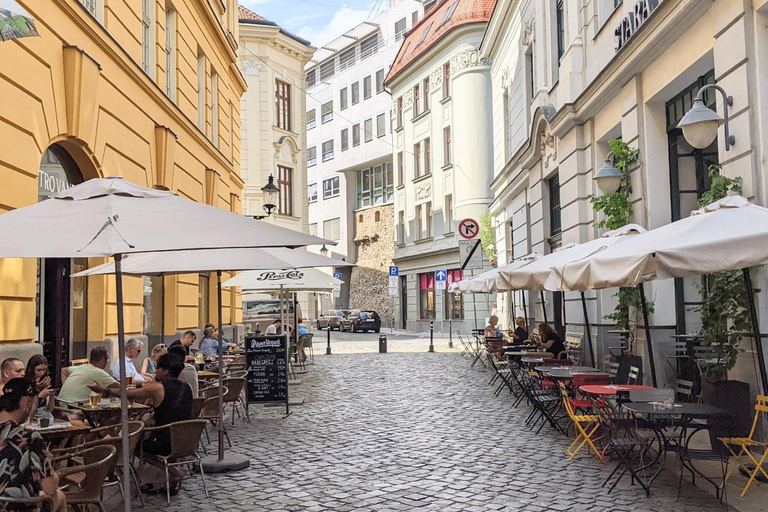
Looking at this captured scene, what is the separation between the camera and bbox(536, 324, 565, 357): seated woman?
15041mm

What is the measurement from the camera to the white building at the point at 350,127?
173 feet

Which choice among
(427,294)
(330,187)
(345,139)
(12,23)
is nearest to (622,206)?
(12,23)

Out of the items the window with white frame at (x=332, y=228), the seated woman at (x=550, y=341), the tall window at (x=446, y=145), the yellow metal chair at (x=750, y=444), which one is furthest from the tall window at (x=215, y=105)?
the window with white frame at (x=332, y=228)

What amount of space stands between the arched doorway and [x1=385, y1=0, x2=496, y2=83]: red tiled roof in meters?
27.1

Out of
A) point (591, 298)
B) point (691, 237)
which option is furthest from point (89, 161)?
point (591, 298)

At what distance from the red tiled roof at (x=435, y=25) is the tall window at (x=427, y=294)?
1247 centimetres

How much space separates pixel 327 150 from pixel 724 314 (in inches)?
2051

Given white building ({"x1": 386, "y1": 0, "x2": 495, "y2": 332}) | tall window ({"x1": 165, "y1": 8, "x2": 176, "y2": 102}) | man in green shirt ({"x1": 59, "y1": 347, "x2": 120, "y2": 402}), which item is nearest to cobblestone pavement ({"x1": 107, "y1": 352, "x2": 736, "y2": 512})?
man in green shirt ({"x1": 59, "y1": 347, "x2": 120, "y2": 402})

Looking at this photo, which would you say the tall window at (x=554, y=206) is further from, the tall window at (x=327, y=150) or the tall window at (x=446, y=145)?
the tall window at (x=327, y=150)

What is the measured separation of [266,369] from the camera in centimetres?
1262

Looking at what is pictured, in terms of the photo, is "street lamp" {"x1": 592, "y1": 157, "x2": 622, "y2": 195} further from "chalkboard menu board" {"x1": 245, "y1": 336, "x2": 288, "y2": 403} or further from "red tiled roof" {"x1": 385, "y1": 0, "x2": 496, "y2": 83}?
"red tiled roof" {"x1": 385, "y1": 0, "x2": 496, "y2": 83}

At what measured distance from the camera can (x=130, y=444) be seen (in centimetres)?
642

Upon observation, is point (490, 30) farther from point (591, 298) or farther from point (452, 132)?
point (591, 298)

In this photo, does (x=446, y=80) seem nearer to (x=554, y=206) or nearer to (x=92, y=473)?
(x=554, y=206)
